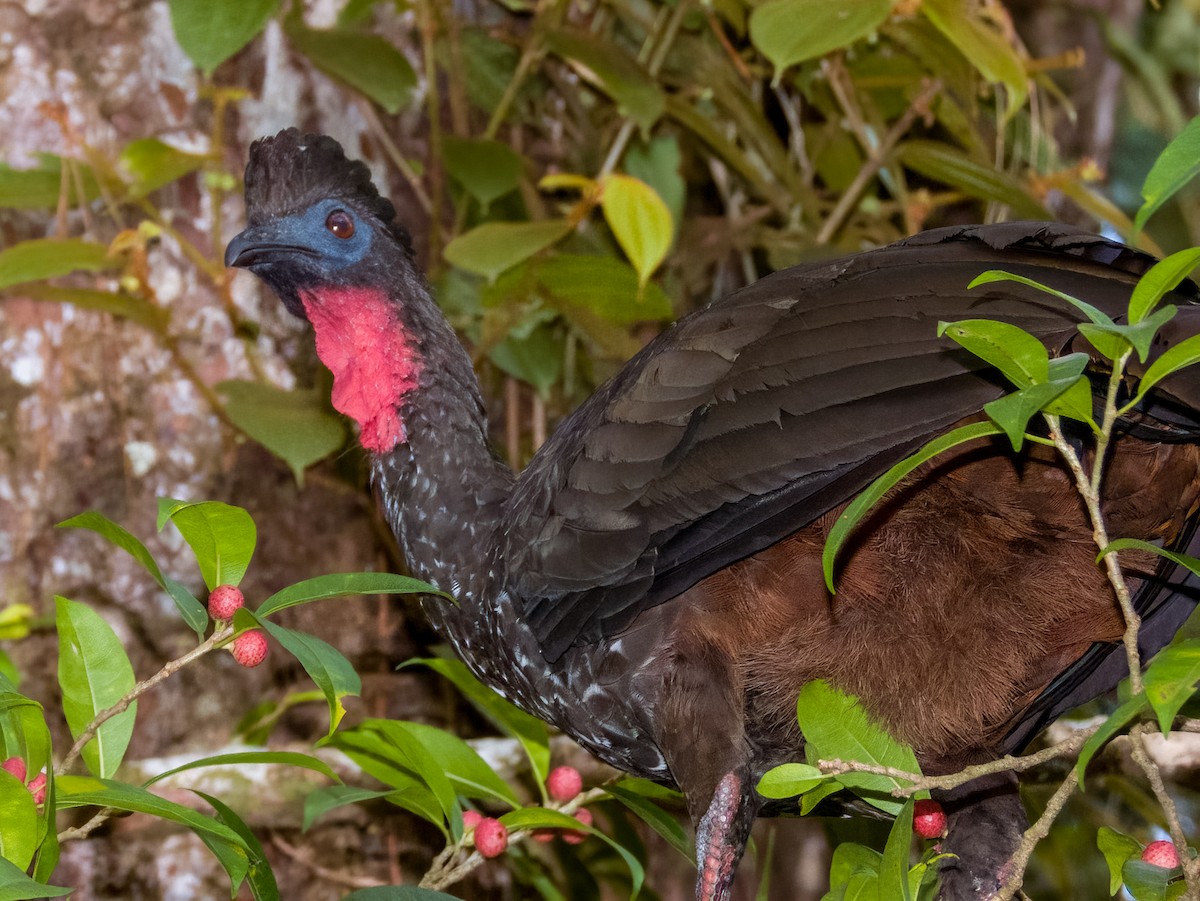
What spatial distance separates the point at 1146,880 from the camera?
3.40 ft

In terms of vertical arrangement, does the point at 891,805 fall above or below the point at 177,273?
below

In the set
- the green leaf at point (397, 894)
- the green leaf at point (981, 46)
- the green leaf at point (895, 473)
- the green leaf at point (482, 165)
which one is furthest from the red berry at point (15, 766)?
the green leaf at point (981, 46)

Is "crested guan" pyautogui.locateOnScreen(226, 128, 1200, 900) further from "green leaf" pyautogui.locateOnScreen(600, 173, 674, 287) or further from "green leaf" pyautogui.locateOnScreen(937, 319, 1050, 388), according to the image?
"green leaf" pyautogui.locateOnScreen(600, 173, 674, 287)

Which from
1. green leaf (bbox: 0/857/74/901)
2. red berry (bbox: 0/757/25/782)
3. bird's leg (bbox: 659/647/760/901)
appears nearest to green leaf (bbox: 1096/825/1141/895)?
bird's leg (bbox: 659/647/760/901)

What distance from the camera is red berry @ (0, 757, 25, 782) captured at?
117cm

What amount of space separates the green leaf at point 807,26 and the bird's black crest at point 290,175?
2.16ft

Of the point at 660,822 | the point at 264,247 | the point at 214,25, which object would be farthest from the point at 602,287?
Answer: the point at 660,822

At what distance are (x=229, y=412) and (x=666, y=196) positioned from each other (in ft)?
3.29

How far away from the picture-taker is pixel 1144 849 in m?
1.20

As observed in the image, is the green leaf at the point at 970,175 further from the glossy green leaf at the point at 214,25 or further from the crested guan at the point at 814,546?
the glossy green leaf at the point at 214,25

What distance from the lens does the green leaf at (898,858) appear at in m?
1.05

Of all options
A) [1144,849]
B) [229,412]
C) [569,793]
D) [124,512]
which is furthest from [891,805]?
[124,512]

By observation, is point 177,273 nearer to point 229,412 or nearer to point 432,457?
point 229,412

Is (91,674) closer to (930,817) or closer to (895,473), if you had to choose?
(895,473)
